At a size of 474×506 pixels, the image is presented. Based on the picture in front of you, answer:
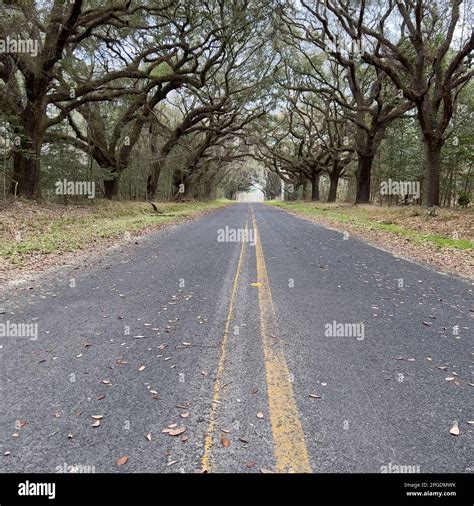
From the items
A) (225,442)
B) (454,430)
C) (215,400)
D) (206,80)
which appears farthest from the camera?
(206,80)

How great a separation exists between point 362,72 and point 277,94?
19.6 feet

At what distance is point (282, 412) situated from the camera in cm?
246

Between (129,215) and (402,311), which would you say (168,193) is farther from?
(402,311)

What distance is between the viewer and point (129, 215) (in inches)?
771

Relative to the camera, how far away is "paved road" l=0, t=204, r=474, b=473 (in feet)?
6.86

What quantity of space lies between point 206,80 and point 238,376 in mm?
20748

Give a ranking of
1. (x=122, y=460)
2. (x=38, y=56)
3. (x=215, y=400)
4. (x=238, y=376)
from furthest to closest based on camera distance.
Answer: (x=38, y=56)
(x=238, y=376)
(x=215, y=400)
(x=122, y=460)

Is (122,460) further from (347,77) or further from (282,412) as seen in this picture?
(347,77)

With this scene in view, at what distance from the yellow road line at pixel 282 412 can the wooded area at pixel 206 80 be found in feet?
42.2

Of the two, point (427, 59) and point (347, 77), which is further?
point (347, 77)

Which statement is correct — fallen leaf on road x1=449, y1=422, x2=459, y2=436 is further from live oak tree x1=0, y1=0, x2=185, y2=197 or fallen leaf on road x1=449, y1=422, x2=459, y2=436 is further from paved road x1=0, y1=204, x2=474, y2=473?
live oak tree x1=0, y1=0, x2=185, y2=197

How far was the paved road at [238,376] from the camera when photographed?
2090 millimetres

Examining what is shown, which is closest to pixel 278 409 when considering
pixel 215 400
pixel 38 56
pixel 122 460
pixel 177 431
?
pixel 215 400

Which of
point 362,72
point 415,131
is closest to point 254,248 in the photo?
point 362,72
